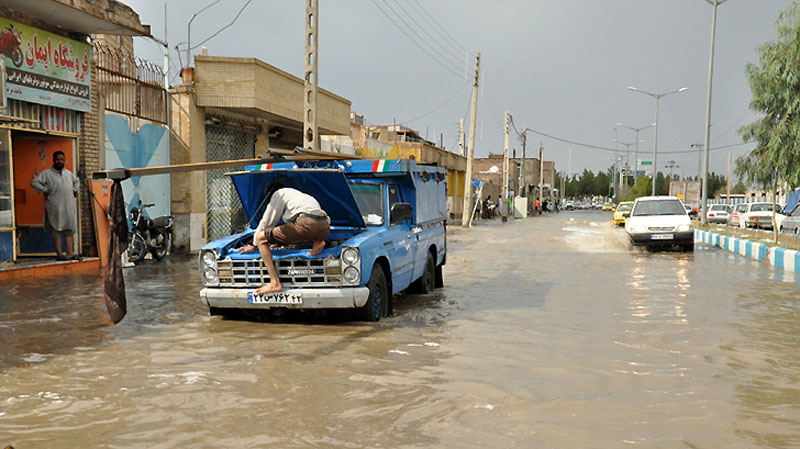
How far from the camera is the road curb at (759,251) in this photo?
564 inches

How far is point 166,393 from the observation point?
490 cm

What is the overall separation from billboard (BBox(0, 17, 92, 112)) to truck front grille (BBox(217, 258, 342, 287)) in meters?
6.41

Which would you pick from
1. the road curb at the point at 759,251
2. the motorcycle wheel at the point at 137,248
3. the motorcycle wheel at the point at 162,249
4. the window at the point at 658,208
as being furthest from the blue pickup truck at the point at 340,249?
the window at the point at 658,208

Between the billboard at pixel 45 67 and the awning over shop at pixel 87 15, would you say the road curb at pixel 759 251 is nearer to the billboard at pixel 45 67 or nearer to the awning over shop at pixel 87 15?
the awning over shop at pixel 87 15

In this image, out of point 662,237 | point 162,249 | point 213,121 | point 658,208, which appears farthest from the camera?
point 658,208

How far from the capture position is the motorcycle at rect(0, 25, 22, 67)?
1109 cm

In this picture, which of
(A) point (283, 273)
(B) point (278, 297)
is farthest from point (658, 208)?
(B) point (278, 297)

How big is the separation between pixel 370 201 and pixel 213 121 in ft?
32.9

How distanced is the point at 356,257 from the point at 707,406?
3.64m

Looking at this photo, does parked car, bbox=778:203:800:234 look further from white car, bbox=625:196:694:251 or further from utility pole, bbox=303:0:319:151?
utility pole, bbox=303:0:319:151

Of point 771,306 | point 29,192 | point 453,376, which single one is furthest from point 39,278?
point 771,306

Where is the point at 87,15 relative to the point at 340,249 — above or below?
above

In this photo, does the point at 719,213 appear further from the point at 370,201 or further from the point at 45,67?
the point at 45,67

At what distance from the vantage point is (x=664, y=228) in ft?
58.7
